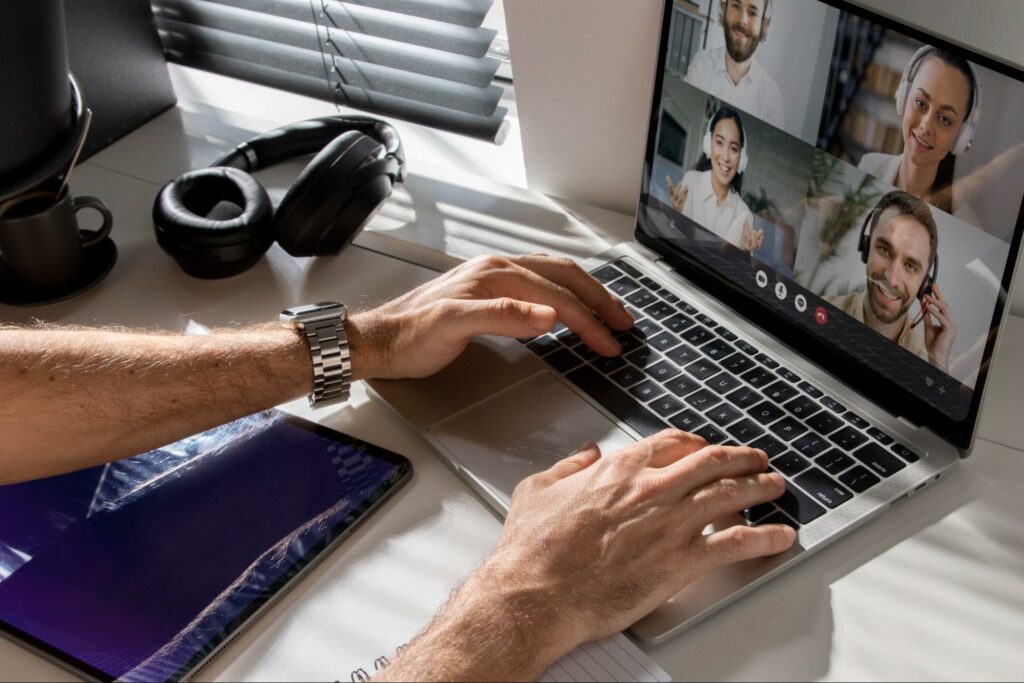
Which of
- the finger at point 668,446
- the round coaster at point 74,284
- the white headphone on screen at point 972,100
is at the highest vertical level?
the white headphone on screen at point 972,100

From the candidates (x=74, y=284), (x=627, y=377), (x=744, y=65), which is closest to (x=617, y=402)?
(x=627, y=377)

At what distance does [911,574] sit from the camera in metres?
0.86

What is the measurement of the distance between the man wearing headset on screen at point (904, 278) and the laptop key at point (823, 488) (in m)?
0.14

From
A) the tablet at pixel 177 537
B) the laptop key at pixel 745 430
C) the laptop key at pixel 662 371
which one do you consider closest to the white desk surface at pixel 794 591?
the tablet at pixel 177 537

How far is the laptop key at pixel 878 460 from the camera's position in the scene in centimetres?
91

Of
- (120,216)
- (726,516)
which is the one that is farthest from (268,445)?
(120,216)

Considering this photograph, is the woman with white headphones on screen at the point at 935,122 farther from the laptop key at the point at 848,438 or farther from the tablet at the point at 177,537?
the tablet at the point at 177,537

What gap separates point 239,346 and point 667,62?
530 mm

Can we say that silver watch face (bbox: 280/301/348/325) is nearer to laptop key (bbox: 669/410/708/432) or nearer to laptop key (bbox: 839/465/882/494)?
laptop key (bbox: 669/410/708/432)

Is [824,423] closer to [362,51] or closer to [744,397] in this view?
[744,397]

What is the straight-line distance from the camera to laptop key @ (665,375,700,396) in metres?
1.00

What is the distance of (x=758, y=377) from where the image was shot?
3.32 ft

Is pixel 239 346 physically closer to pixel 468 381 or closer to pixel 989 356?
pixel 468 381

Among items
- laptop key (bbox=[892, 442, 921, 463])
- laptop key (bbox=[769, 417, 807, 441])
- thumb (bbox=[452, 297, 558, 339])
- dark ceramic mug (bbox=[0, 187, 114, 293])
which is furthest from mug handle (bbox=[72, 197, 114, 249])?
laptop key (bbox=[892, 442, 921, 463])
